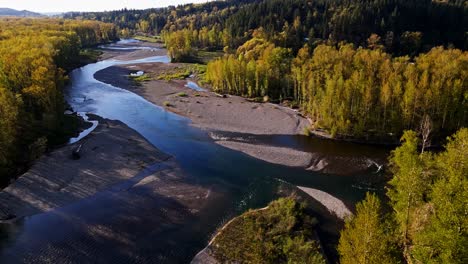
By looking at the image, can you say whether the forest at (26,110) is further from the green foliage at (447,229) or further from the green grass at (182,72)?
the green foliage at (447,229)

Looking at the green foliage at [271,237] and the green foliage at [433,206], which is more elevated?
the green foliage at [433,206]

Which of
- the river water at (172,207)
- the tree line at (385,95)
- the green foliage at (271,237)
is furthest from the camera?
the tree line at (385,95)

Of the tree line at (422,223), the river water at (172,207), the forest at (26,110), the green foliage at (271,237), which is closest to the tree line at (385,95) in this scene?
the river water at (172,207)

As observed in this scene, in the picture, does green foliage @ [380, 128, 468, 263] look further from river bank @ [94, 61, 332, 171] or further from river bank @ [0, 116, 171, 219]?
river bank @ [0, 116, 171, 219]

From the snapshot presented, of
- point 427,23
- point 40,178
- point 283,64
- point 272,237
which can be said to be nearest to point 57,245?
point 40,178

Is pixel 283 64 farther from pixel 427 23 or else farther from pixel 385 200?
pixel 427 23

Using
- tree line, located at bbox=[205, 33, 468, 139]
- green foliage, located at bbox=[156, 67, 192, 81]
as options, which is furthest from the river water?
green foliage, located at bbox=[156, 67, 192, 81]

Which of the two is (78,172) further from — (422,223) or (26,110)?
(422,223)
